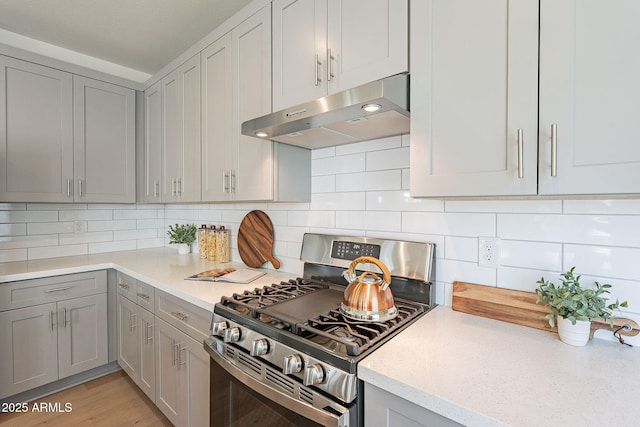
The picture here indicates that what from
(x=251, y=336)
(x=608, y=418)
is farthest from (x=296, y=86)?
(x=608, y=418)

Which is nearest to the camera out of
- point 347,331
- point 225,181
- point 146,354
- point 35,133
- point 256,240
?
point 347,331

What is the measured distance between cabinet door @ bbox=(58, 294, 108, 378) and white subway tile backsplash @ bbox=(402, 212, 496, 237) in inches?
91.5

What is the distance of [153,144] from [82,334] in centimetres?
154

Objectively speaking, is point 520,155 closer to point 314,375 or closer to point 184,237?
point 314,375

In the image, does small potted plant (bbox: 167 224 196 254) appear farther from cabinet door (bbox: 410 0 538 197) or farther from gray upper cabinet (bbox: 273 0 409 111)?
cabinet door (bbox: 410 0 538 197)

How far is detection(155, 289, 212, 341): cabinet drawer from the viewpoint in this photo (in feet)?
4.84

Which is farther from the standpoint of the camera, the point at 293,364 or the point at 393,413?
the point at 293,364

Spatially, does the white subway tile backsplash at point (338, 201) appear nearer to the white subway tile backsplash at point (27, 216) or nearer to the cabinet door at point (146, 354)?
the cabinet door at point (146, 354)

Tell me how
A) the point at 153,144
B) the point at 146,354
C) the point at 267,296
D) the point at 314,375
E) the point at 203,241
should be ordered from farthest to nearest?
the point at 153,144 < the point at 203,241 < the point at 146,354 < the point at 267,296 < the point at 314,375

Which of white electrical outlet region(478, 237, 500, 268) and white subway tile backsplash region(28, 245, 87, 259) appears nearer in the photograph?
white electrical outlet region(478, 237, 500, 268)

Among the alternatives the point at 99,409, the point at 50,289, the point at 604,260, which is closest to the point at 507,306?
the point at 604,260

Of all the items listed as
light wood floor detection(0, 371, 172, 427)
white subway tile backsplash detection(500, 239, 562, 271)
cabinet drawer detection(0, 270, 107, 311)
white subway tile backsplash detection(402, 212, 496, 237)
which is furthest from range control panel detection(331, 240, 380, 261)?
cabinet drawer detection(0, 270, 107, 311)

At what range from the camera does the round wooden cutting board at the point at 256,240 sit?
203 centimetres

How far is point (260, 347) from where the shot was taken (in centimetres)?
108
